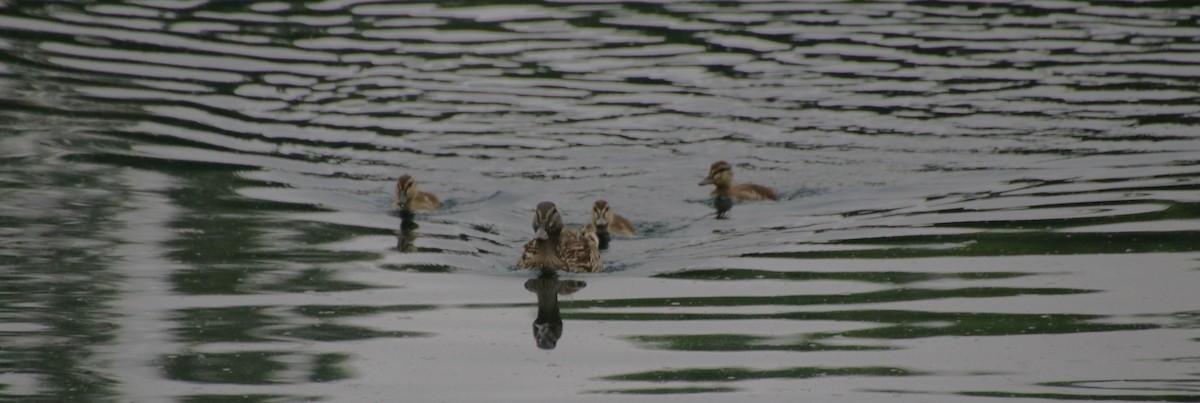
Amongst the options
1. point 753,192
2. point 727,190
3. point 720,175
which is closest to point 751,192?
point 753,192

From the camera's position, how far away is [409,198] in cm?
1387

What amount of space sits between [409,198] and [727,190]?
2.61 meters

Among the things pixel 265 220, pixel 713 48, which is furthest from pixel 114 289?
pixel 713 48

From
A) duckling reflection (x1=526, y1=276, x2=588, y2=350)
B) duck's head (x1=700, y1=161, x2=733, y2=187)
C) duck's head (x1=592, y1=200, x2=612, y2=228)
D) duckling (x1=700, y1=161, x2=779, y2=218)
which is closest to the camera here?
duckling reflection (x1=526, y1=276, x2=588, y2=350)

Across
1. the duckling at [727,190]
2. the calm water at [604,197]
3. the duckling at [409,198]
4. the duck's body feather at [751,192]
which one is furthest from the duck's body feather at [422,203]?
the duck's body feather at [751,192]

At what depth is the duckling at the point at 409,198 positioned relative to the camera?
1381cm

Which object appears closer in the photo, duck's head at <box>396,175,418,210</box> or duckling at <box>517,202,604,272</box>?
duckling at <box>517,202,604,272</box>

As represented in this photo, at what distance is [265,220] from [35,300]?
9.05 ft

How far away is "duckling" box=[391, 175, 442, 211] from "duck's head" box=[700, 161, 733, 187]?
2317 millimetres

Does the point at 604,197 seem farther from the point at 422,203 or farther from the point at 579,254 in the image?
the point at 579,254

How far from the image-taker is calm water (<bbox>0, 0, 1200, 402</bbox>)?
8805 mm

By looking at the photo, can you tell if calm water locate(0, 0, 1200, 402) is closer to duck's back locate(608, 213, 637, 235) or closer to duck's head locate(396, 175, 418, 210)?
duck's head locate(396, 175, 418, 210)

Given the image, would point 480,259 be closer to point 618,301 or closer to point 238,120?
point 618,301

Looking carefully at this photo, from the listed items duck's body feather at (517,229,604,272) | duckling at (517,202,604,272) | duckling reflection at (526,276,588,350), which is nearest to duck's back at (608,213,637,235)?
duckling at (517,202,604,272)
